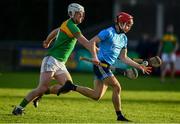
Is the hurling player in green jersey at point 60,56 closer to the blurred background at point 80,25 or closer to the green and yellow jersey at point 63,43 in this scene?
the green and yellow jersey at point 63,43

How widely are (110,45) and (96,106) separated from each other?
140 inches

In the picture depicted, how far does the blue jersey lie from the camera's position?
618 inches

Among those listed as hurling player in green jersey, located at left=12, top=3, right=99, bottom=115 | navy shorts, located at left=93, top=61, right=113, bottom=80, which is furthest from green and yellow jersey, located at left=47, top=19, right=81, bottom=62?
navy shorts, located at left=93, top=61, right=113, bottom=80

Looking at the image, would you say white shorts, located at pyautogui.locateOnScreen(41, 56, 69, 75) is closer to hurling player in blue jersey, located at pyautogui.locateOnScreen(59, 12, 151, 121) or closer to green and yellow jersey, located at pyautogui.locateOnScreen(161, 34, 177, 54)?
hurling player in blue jersey, located at pyautogui.locateOnScreen(59, 12, 151, 121)

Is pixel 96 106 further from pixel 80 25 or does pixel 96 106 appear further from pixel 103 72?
pixel 80 25

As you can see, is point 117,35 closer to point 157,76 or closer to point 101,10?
point 157,76

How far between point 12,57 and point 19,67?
0.63 metres

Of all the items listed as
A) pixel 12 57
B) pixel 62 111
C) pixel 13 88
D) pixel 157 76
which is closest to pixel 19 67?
pixel 12 57

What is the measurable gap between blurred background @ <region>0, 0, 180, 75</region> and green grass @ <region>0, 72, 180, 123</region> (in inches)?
118

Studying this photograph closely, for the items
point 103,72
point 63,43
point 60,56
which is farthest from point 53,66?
point 103,72

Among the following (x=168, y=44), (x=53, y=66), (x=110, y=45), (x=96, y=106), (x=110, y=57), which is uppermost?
(x=110, y=45)

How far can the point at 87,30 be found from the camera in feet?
144

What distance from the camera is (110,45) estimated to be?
15.8m

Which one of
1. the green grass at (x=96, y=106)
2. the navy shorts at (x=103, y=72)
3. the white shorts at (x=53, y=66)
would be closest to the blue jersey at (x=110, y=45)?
the navy shorts at (x=103, y=72)
